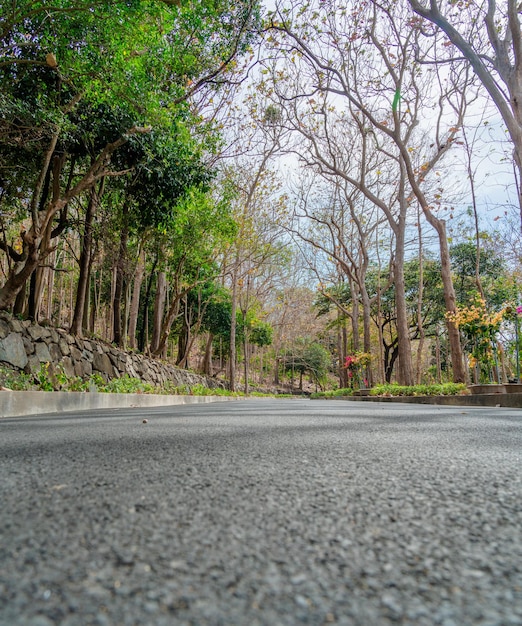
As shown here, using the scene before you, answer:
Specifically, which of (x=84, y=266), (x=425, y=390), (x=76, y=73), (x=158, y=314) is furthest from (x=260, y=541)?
(x=158, y=314)

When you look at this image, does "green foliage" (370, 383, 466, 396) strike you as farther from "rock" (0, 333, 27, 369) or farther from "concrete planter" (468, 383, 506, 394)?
"rock" (0, 333, 27, 369)

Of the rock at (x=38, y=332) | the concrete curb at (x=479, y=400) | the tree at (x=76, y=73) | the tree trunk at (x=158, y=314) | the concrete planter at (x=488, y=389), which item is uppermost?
the tree at (x=76, y=73)

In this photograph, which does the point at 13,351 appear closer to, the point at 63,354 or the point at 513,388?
the point at 63,354

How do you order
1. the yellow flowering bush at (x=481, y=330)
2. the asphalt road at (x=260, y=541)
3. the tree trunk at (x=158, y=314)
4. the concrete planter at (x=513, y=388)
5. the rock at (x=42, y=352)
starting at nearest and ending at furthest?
the asphalt road at (x=260, y=541) → the concrete planter at (x=513, y=388) → the rock at (x=42, y=352) → the yellow flowering bush at (x=481, y=330) → the tree trunk at (x=158, y=314)

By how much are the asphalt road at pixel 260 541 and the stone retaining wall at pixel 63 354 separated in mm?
5395

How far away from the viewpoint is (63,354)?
7.32 meters

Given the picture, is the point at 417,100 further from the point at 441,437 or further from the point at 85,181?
the point at 441,437

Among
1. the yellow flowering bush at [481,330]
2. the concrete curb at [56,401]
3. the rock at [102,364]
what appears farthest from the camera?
the rock at [102,364]

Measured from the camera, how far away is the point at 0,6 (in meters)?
4.27

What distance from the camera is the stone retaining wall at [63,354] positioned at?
6.07 metres

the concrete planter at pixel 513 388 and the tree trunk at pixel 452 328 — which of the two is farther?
the tree trunk at pixel 452 328

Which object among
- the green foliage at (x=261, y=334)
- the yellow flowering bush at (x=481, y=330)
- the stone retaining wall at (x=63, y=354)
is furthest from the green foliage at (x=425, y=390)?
the green foliage at (x=261, y=334)

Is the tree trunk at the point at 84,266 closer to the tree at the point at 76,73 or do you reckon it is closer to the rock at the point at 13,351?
the tree at the point at 76,73

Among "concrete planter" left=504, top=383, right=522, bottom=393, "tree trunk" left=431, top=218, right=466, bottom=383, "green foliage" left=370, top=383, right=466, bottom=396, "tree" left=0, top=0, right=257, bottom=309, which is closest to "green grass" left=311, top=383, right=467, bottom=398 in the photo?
"green foliage" left=370, top=383, right=466, bottom=396
